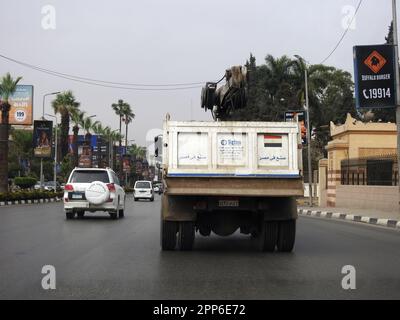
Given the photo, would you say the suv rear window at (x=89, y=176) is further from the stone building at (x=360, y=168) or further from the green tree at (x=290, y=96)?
the green tree at (x=290, y=96)

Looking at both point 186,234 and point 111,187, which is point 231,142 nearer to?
point 186,234

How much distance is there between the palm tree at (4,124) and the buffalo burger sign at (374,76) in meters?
25.0

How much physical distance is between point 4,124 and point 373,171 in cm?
2457

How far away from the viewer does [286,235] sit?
11039 millimetres

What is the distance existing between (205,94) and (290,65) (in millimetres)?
44788

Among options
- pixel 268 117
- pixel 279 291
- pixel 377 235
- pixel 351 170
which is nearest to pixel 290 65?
pixel 268 117

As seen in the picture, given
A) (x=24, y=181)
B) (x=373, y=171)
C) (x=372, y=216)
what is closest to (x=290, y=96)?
(x=24, y=181)

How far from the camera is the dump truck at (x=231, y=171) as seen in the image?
1027 centimetres

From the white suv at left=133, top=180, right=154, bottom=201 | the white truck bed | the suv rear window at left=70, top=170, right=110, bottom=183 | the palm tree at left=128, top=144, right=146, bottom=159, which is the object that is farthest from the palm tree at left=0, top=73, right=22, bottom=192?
the palm tree at left=128, top=144, right=146, bottom=159

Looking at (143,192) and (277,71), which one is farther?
(277,71)

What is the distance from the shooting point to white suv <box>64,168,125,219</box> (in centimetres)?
1992

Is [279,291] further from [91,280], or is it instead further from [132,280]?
[91,280]

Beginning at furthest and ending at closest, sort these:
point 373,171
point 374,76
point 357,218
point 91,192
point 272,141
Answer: point 373,171 → point 357,218 → point 374,76 → point 91,192 → point 272,141

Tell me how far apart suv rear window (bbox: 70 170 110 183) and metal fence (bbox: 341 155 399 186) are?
12501mm
